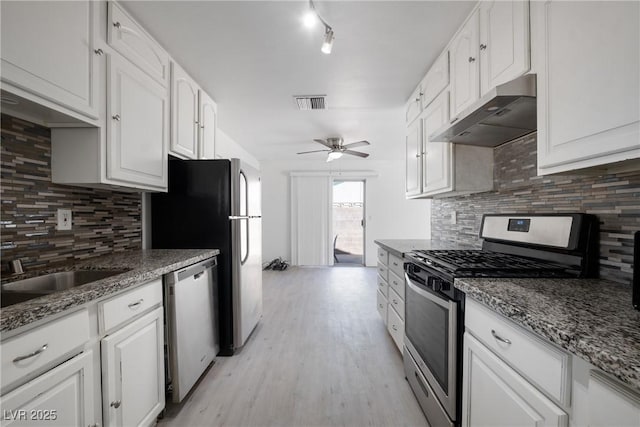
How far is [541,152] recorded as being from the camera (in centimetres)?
102

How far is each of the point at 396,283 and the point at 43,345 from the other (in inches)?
78.6

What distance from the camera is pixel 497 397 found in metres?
0.88

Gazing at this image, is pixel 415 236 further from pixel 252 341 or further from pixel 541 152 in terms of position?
pixel 541 152

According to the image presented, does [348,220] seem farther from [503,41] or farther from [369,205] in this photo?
[503,41]

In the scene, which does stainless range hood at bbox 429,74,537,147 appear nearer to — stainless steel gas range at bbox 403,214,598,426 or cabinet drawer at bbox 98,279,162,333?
stainless steel gas range at bbox 403,214,598,426

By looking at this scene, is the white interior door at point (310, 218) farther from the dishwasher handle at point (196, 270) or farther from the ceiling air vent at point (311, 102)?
the dishwasher handle at point (196, 270)

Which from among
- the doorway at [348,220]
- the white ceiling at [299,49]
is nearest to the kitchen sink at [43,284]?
the white ceiling at [299,49]

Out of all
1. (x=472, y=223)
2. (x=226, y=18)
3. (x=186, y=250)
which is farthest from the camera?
(x=472, y=223)

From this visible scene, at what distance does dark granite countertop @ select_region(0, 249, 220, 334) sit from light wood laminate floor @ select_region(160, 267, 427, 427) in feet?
2.89

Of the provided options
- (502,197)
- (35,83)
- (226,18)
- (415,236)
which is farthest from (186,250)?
(415,236)

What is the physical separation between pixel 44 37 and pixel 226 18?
881 mm

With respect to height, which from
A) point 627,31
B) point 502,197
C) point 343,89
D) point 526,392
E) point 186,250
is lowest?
point 526,392

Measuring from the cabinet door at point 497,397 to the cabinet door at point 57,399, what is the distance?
149cm

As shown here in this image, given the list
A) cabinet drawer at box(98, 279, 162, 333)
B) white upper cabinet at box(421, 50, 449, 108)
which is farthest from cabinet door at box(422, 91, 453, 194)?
cabinet drawer at box(98, 279, 162, 333)
